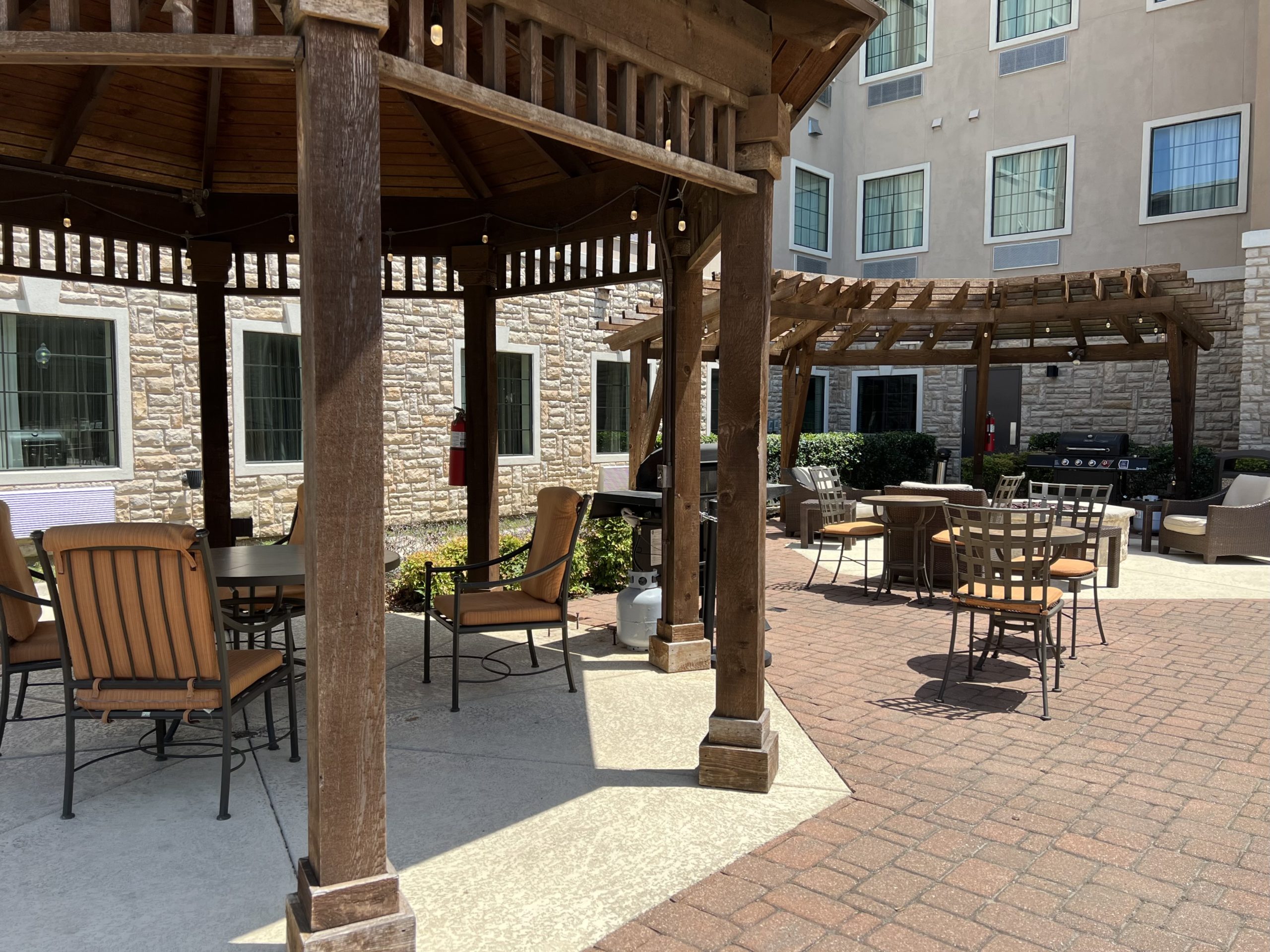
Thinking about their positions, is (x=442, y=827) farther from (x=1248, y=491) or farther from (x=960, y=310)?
(x=1248, y=491)

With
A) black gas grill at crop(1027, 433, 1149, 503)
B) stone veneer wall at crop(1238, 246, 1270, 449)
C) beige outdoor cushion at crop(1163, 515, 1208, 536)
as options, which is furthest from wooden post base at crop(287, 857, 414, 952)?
stone veneer wall at crop(1238, 246, 1270, 449)

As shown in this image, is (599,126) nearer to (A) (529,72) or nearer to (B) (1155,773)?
(A) (529,72)

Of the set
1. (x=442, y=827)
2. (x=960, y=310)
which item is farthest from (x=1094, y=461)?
(x=442, y=827)

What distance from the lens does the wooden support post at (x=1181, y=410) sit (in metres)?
11.0

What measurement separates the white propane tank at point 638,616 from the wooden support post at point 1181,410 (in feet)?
28.0

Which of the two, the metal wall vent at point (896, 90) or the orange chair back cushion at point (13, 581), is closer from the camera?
the orange chair back cushion at point (13, 581)

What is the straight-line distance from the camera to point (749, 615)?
3520 millimetres

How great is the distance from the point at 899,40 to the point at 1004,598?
15.9 m

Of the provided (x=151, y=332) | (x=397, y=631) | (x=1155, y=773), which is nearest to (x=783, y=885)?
(x=1155, y=773)

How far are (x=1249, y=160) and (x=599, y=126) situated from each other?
14.6m

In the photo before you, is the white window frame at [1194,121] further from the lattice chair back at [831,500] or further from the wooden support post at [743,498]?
the wooden support post at [743,498]

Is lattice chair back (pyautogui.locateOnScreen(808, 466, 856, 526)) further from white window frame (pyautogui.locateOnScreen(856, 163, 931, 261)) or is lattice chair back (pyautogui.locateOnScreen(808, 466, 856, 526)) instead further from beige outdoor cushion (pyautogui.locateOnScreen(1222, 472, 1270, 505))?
white window frame (pyautogui.locateOnScreen(856, 163, 931, 261))

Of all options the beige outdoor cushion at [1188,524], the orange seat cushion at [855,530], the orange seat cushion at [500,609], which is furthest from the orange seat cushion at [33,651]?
the beige outdoor cushion at [1188,524]

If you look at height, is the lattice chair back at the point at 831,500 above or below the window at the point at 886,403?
below
